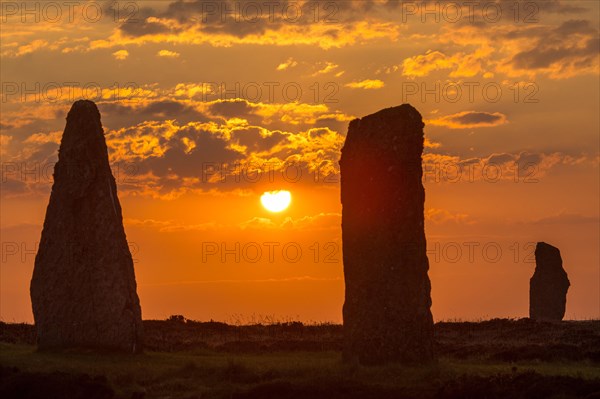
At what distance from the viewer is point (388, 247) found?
30844 millimetres

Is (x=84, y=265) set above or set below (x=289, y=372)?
above

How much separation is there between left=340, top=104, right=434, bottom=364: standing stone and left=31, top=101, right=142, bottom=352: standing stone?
8367 millimetres

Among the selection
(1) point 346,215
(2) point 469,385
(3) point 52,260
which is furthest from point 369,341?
(3) point 52,260

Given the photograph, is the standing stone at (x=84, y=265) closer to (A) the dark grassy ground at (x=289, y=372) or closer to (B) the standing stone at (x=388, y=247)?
(A) the dark grassy ground at (x=289, y=372)

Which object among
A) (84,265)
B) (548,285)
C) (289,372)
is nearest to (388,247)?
(289,372)

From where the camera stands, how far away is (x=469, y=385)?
25734mm

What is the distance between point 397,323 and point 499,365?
3.71m

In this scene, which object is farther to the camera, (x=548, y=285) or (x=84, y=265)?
(x=548, y=285)

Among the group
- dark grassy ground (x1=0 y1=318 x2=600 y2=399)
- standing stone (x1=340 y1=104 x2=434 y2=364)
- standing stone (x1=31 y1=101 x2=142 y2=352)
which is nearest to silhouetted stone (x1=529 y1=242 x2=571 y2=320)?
dark grassy ground (x1=0 y1=318 x2=600 y2=399)

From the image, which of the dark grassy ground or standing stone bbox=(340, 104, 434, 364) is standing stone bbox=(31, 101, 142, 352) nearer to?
the dark grassy ground

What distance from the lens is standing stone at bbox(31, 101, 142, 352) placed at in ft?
112

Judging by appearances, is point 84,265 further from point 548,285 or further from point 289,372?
point 548,285

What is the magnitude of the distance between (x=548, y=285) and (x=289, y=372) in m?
36.7

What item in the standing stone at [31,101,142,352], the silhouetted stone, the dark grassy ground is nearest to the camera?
the dark grassy ground
